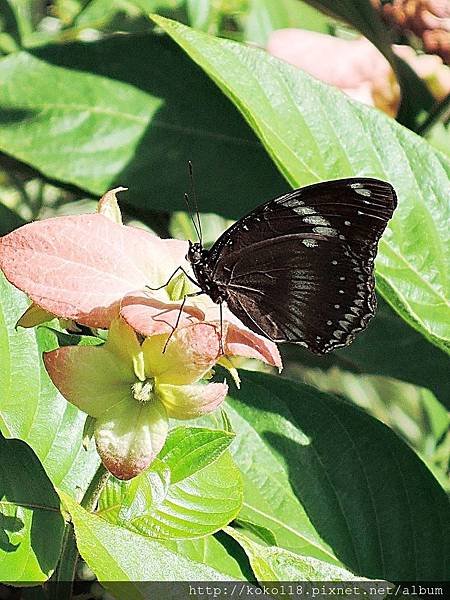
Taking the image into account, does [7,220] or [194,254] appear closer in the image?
[194,254]

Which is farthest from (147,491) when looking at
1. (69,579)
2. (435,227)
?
(435,227)

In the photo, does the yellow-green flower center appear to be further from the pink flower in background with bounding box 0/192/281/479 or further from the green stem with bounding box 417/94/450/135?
the green stem with bounding box 417/94/450/135

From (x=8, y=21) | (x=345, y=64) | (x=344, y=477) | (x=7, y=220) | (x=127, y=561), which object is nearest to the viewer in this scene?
(x=127, y=561)

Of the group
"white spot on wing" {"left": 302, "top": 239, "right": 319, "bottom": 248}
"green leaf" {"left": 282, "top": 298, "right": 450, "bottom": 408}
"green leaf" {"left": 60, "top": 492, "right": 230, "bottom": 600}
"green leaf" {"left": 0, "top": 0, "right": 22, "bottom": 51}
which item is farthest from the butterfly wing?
"green leaf" {"left": 0, "top": 0, "right": 22, "bottom": 51}

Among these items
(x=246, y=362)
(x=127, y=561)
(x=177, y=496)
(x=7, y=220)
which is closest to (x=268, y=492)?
(x=177, y=496)

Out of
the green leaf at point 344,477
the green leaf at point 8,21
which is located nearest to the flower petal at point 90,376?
the green leaf at point 344,477

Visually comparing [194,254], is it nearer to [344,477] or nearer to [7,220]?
[344,477]
